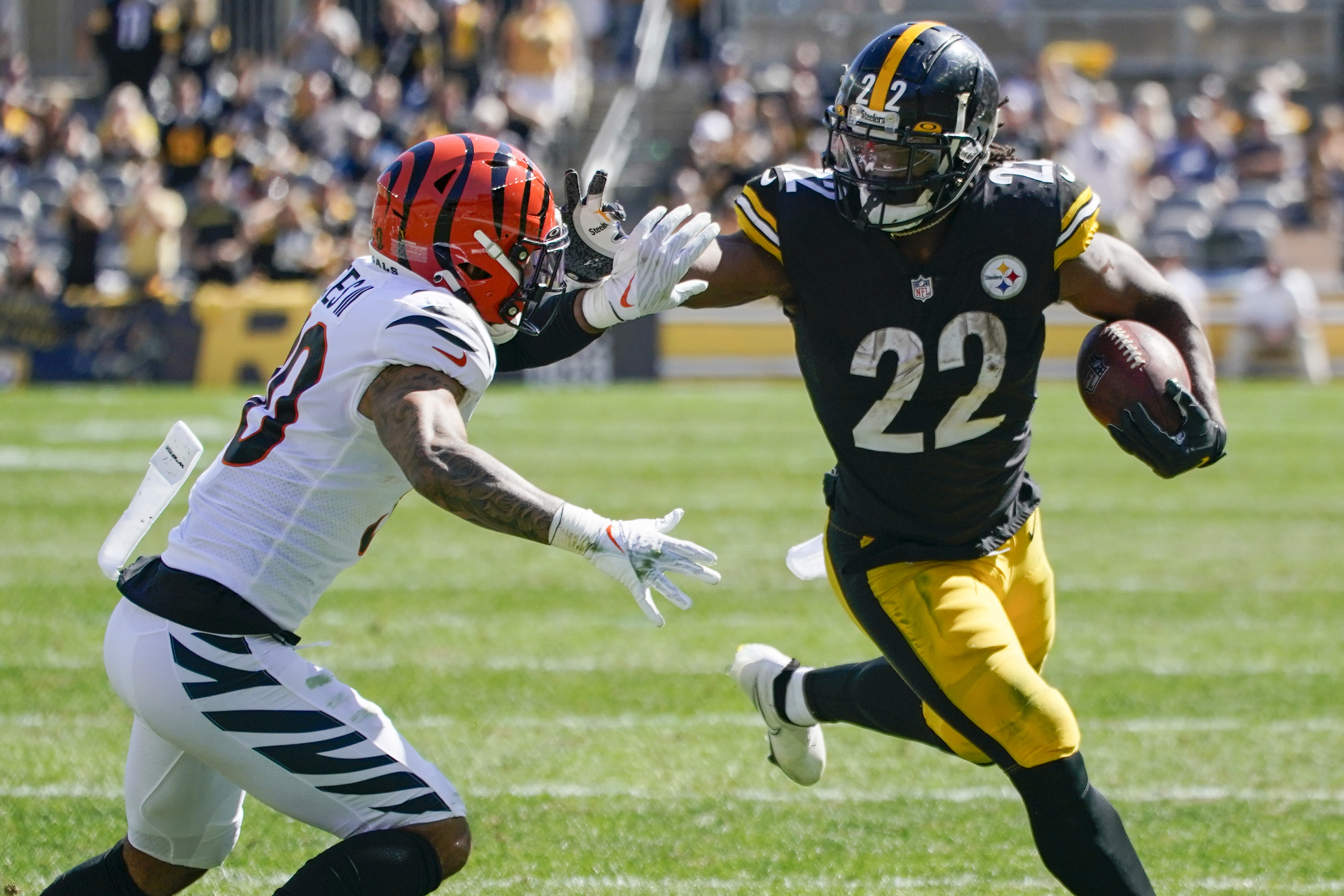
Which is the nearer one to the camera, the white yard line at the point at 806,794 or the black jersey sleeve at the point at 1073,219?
the black jersey sleeve at the point at 1073,219

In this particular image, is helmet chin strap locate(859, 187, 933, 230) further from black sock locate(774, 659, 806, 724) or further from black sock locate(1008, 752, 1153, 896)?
black sock locate(774, 659, 806, 724)

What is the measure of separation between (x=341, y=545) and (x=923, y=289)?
135cm

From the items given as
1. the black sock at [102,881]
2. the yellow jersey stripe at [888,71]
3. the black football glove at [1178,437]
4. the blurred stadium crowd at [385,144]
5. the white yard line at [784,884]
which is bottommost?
the blurred stadium crowd at [385,144]

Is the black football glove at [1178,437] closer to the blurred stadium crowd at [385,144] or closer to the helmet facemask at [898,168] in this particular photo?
the helmet facemask at [898,168]

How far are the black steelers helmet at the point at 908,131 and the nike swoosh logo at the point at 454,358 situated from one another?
1.04 m

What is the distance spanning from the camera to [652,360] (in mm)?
14391

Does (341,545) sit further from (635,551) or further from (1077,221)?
(1077,221)

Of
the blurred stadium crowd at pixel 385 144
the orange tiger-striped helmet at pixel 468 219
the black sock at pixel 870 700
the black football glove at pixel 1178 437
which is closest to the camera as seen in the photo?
the orange tiger-striped helmet at pixel 468 219

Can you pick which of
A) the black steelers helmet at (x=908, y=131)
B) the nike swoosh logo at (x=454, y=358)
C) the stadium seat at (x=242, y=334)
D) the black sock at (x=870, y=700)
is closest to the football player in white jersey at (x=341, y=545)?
the nike swoosh logo at (x=454, y=358)

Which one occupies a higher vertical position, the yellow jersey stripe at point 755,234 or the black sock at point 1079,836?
the yellow jersey stripe at point 755,234

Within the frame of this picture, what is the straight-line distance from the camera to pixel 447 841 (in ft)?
A: 9.64

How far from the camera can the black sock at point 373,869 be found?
285 centimetres

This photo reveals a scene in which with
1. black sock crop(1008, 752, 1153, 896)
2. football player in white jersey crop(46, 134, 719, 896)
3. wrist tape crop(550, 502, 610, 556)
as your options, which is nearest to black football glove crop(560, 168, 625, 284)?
football player in white jersey crop(46, 134, 719, 896)

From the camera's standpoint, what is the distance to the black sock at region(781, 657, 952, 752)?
3990 millimetres
